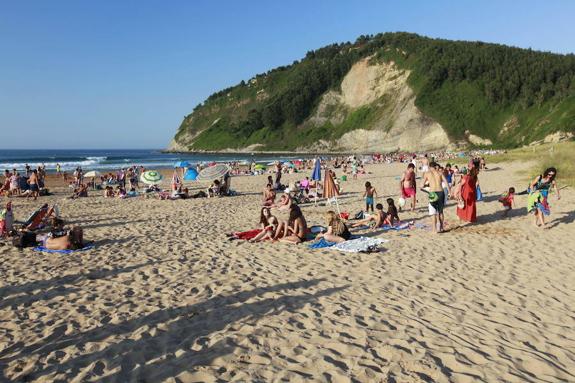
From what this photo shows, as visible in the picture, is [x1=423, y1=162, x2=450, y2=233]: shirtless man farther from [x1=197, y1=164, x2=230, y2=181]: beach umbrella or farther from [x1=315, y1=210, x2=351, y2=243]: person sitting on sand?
[x1=197, y1=164, x2=230, y2=181]: beach umbrella

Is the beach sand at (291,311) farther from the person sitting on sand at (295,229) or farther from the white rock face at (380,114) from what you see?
the white rock face at (380,114)

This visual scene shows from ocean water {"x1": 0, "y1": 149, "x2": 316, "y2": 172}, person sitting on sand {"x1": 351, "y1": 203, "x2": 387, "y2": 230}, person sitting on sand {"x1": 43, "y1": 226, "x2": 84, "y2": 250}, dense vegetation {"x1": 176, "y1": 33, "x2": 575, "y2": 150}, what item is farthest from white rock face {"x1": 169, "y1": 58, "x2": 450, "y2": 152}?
person sitting on sand {"x1": 43, "y1": 226, "x2": 84, "y2": 250}

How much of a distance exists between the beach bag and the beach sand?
293mm

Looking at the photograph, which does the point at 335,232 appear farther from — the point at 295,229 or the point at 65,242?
the point at 65,242

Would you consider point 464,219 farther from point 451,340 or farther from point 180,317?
point 180,317

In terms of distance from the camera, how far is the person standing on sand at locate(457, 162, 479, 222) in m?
11.0

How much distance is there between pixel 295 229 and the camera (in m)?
9.70

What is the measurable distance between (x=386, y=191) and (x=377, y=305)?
15093 millimetres

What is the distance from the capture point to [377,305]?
575 centimetres

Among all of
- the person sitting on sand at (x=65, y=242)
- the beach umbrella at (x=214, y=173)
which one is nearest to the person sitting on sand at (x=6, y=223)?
the person sitting on sand at (x=65, y=242)

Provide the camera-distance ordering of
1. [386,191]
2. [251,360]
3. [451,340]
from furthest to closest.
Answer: [386,191]
[451,340]
[251,360]

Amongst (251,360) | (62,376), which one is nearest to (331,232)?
(251,360)

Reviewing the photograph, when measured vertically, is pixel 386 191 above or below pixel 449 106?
below

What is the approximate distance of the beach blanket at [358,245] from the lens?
8633 millimetres
